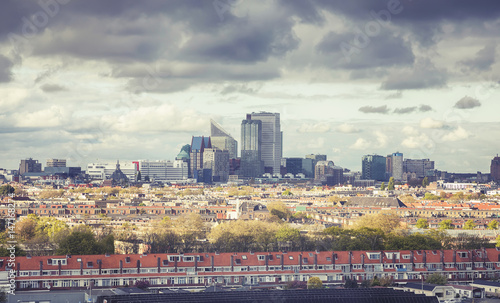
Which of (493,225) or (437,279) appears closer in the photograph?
(437,279)

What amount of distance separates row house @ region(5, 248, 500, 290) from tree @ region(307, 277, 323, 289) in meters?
1.84

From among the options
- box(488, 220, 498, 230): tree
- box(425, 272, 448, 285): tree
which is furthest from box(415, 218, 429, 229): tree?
box(425, 272, 448, 285): tree

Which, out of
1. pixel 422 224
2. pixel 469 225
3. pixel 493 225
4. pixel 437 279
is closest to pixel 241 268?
pixel 437 279

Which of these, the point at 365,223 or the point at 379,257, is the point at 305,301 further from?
the point at 365,223

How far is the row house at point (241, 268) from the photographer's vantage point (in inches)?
1906

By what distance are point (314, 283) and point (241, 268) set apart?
15.8 ft

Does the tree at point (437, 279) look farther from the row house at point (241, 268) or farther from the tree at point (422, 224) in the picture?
the tree at point (422, 224)

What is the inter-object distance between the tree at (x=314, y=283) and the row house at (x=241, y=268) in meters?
1.84

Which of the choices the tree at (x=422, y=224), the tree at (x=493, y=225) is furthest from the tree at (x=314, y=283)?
the tree at (x=493, y=225)

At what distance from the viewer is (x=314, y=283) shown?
158 ft

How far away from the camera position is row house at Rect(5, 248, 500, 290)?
4841 centimetres

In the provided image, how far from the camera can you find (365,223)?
8456cm

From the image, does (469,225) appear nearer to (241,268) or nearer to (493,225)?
(493,225)

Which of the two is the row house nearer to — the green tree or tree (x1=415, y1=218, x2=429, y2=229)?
tree (x1=415, y1=218, x2=429, y2=229)
